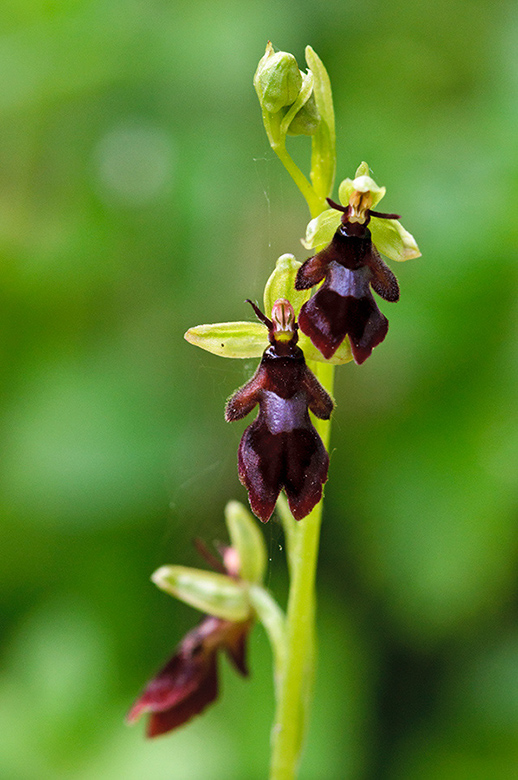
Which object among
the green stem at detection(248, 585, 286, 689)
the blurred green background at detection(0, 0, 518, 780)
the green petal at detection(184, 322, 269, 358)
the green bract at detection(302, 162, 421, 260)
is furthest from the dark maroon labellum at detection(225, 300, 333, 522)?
the blurred green background at detection(0, 0, 518, 780)

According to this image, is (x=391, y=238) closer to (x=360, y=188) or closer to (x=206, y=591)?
(x=360, y=188)

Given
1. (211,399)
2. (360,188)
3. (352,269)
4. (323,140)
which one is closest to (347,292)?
(352,269)

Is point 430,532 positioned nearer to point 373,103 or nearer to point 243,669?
point 243,669

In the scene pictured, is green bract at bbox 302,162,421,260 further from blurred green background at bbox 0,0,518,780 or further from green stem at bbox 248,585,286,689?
blurred green background at bbox 0,0,518,780

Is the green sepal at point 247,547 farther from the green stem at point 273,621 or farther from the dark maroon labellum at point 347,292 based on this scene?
the dark maroon labellum at point 347,292

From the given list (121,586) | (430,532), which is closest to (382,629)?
(430,532)
